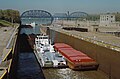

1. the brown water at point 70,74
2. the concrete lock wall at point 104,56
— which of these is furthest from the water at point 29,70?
the concrete lock wall at point 104,56

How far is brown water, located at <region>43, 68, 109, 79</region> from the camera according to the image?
124 feet

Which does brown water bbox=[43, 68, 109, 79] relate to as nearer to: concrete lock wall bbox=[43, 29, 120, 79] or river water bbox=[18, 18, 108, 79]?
river water bbox=[18, 18, 108, 79]

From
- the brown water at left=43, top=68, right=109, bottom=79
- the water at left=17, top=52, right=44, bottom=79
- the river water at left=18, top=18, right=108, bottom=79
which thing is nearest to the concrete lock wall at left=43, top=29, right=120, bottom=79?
the brown water at left=43, top=68, right=109, bottom=79

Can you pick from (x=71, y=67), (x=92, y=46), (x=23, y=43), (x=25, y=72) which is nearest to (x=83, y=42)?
(x=92, y=46)

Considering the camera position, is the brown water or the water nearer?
the brown water

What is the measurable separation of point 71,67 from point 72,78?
202 inches

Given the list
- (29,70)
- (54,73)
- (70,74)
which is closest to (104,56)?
(70,74)

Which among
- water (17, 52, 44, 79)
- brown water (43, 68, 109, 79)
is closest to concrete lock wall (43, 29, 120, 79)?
brown water (43, 68, 109, 79)

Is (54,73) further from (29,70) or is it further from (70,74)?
(29,70)

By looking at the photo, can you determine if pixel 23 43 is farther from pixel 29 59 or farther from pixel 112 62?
pixel 112 62

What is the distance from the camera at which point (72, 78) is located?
122 feet

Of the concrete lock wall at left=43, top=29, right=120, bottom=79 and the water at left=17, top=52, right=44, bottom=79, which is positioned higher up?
the concrete lock wall at left=43, top=29, right=120, bottom=79

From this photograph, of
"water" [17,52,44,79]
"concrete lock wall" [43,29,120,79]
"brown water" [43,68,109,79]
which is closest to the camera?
"concrete lock wall" [43,29,120,79]

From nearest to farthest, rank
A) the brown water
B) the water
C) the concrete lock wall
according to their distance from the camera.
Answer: the concrete lock wall
the brown water
the water
